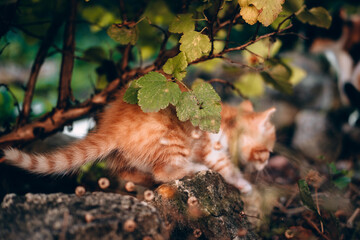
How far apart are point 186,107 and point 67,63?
723mm

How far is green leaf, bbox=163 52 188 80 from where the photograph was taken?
2.99 ft

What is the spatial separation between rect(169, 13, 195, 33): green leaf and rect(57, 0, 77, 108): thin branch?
1.93 feet

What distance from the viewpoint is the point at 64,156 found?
1065 millimetres

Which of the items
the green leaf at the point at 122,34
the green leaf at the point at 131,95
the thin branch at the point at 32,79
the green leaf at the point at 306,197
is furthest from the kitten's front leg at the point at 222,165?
the thin branch at the point at 32,79

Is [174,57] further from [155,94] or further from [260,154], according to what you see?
[260,154]

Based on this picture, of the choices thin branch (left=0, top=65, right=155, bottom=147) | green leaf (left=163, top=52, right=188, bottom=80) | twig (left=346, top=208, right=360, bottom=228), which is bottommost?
twig (left=346, top=208, right=360, bottom=228)

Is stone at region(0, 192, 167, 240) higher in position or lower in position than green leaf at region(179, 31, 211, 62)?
lower

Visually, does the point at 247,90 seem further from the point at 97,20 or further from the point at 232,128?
the point at 97,20

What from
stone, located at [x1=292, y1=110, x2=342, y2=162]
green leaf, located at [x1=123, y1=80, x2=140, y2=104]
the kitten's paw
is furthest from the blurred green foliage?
stone, located at [x1=292, y1=110, x2=342, y2=162]

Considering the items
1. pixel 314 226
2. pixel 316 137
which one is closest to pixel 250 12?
pixel 314 226

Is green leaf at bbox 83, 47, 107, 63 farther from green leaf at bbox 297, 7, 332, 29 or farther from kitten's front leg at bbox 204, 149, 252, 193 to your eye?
green leaf at bbox 297, 7, 332, 29

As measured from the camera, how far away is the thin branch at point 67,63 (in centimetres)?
128

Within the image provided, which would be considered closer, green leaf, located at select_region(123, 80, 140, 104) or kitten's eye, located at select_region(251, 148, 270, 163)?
green leaf, located at select_region(123, 80, 140, 104)

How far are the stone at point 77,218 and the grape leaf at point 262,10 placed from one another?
27.2 inches
